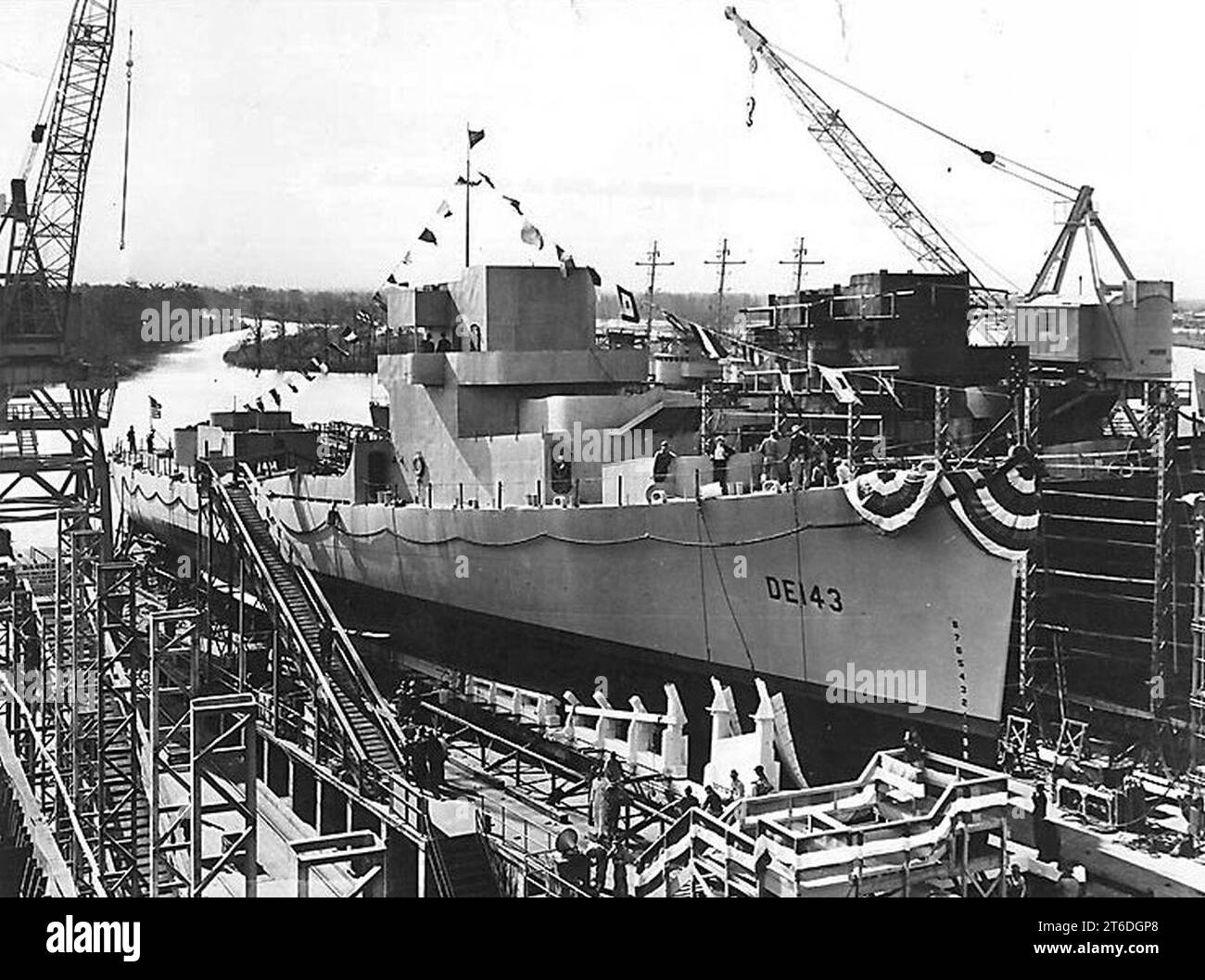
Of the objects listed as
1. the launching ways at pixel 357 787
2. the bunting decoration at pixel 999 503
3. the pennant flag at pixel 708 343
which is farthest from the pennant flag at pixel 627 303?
the bunting decoration at pixel 999 503

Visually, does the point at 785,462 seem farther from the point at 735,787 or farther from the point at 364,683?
the point at 364,683

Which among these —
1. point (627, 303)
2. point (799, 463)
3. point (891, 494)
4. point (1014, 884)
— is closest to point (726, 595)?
point (799, 463)

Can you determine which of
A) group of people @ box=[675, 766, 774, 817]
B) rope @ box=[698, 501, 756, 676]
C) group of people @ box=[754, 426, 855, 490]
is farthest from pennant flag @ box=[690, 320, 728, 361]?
group of people @ box=[675, 766, 774, 817]

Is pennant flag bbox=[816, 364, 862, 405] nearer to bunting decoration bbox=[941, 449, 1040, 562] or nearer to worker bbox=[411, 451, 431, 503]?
bunting decoration bbox=[941, 449, 1040, 562]

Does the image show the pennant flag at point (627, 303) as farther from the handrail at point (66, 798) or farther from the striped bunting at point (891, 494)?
the handrail at point (66, 798)

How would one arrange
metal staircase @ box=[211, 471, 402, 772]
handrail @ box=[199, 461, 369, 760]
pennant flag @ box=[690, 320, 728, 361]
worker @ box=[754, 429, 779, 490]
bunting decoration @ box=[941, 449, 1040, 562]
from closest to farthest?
bunting decoration @ box=[941, 449, 1040, 562] → handrail @ box=[199, 461, 369, 760] → metal staircase @ box=[211, 471, 402, 772] → worker @ box=[754, 429, 779, 490] → pennant flag @ box=[690, 320, 728, 361]
